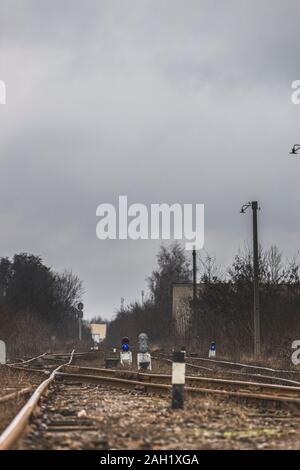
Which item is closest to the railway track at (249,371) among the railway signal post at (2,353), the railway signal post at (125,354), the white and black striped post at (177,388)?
the railway signal post at (125,354)

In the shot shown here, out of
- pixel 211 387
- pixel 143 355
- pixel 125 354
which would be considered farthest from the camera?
pixel 125 354

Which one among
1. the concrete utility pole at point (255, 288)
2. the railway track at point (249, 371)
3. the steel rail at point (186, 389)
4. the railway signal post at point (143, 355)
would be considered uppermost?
the concrete utility pole at point (255, 288)

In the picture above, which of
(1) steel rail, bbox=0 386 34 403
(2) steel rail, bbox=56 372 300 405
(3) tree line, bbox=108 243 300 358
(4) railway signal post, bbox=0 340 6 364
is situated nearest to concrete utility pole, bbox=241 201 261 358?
(3) tree line, bbox=108 243 300 358

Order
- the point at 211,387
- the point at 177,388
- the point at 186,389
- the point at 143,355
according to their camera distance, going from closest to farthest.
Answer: the point at 177,388, the point at 186,389, the point at 211,387, the point at 143,355

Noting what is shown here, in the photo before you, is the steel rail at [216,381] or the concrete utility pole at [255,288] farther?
the concrete utility pole at [255,288]

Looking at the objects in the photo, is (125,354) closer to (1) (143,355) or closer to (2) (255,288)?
(1) (143,355)

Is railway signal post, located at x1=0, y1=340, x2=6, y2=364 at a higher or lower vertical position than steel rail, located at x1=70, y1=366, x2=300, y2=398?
higher

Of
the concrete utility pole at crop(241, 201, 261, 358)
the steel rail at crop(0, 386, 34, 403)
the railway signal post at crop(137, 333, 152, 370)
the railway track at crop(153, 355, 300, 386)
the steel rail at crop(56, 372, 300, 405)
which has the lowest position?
the steel rail at crop(0, 386, 34, 403)

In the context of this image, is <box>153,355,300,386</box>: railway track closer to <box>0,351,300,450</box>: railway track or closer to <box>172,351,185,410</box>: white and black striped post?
<box>0,351,300,450</box>: railway track

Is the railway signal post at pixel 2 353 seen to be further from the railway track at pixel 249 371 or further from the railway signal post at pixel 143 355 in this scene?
the railway signal post at pixel 143 355

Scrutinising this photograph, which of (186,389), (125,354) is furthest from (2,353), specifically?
(186,389)

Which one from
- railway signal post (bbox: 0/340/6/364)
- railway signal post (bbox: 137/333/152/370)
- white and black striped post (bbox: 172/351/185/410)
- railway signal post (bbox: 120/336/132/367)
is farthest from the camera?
railway signal post (bbox: 0/340/6/364)

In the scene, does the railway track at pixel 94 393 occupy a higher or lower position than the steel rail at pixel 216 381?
lower

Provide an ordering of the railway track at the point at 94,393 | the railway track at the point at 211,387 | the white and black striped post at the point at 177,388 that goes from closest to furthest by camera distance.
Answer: the railway track at the point at 94,393 → the white and black striped post at the point at 177,388 → the railway track at the point at 211,387
